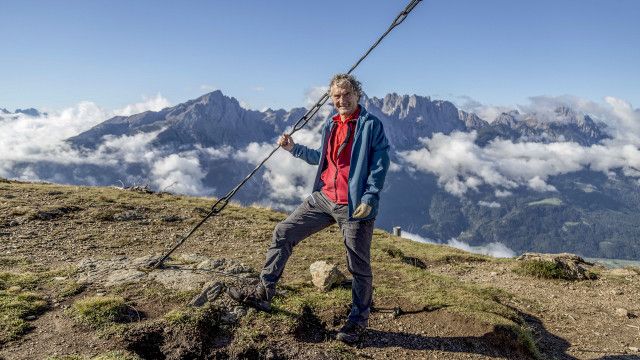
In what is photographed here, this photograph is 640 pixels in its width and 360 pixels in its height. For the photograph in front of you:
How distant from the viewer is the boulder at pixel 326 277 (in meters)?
9.97

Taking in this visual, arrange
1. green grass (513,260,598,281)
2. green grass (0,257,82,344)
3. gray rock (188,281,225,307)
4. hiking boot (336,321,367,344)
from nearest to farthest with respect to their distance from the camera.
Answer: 1. green grass (0,257,82,344)
2. hiking boot (336,321,367,344)
3. gray rock (188,281,225,307)
4. green grass (513,260,598,281)

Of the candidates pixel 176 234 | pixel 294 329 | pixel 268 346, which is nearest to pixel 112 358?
pixel 268 346

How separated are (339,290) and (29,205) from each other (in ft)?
47.3

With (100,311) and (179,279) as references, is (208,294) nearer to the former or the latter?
(179,279)

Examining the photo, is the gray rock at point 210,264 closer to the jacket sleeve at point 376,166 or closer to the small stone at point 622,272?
the jacket sleeve at point 376,166

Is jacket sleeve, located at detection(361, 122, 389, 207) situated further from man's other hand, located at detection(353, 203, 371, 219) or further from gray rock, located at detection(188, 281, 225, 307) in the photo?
gray rock, located at detection(188, 281, 225, 307)

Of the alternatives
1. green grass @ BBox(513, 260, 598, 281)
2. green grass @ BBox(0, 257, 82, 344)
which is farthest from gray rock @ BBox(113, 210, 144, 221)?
green grass @ BBox(513, 260, 598, 281)

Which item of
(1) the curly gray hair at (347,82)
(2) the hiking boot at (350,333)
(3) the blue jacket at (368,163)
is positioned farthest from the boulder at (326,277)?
(1) the curly gray hair at (347,82)

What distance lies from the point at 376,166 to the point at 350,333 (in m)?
2.95

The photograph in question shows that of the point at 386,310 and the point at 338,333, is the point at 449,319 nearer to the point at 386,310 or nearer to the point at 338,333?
the point at 386,310

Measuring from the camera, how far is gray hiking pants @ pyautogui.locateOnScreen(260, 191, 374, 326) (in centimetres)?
736

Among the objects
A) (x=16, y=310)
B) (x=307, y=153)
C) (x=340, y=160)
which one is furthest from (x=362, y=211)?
(x=16, y=310)

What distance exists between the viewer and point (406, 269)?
12938 mm

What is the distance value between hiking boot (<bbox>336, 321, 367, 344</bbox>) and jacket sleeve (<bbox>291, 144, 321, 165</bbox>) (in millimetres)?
2921
